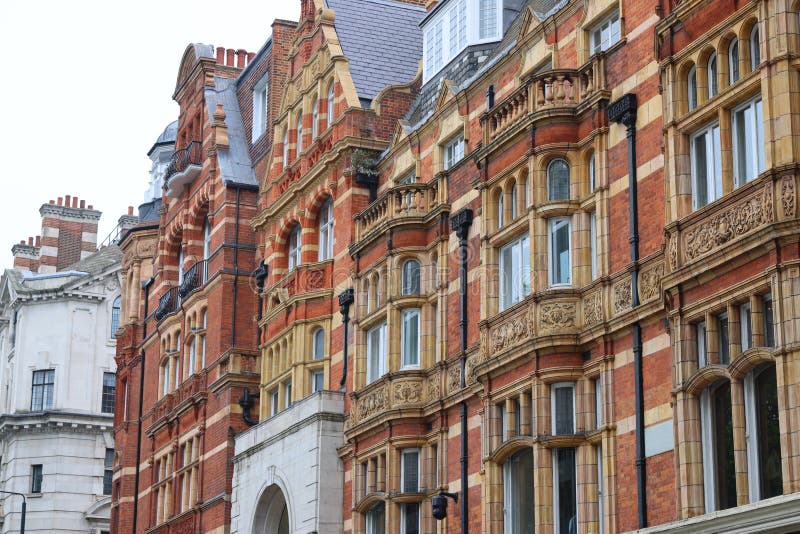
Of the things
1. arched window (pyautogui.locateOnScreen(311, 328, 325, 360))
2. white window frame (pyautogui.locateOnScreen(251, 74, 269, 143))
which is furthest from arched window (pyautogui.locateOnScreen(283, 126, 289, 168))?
arched window (pyautogui.locateOnScreen(311, 328, 325, 360))

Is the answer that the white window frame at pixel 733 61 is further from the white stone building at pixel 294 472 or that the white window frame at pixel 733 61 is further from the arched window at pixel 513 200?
the white stone building at pixel 294 472

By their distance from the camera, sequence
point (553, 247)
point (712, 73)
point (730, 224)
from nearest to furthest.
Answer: point (730, 224) < point (712, 73) < point (553, 247)

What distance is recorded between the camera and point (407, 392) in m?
35.2

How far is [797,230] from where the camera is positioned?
22.3 m

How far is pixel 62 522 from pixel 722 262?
174 feet

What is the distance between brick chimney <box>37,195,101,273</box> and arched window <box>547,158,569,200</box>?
2246 inches

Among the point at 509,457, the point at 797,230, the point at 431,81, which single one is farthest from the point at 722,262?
the point at 431,81

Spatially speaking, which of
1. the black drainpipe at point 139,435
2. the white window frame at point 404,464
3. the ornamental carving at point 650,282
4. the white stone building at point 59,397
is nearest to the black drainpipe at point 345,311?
the white window frame at point 404,464

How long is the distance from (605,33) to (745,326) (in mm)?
9020

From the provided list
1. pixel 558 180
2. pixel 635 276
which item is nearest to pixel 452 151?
pixel 558 180

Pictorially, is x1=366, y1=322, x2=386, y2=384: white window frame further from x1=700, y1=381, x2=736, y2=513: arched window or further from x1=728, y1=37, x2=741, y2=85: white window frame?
x1=728, y1=37, x2=741, y2=85: white window frame

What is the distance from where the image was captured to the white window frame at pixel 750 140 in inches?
942

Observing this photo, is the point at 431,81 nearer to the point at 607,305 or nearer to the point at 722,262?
the point at 607,305

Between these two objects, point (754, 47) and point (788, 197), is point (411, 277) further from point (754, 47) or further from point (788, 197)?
point (788, 197)
